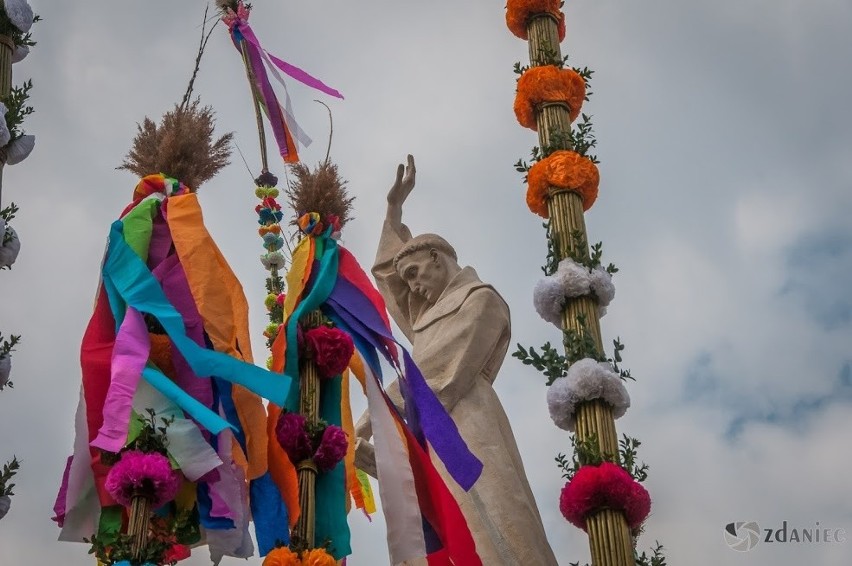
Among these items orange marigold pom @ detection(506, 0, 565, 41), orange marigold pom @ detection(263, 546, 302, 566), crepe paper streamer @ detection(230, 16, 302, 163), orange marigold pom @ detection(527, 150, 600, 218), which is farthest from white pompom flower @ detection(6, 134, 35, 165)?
orange marigold pom @ detection(506, 0, 565, 41)

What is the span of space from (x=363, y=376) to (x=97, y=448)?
77.2 inches

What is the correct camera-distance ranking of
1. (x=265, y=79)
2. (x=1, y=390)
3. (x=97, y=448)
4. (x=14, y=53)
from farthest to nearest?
(x=265, y=79), (x=14, y=53), (x=1, y=390), (x=97, y=448)

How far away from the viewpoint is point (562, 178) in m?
11.5

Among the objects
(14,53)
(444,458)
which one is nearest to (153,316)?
(444,458)

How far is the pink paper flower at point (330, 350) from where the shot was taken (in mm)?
9109

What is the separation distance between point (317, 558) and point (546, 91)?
5278mm

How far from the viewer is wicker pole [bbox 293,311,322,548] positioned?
331 inches

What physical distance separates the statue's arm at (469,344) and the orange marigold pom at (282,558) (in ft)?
9.62

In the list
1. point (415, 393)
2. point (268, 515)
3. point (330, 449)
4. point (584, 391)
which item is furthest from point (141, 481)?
point (584, 391)

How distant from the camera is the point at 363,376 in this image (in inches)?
388

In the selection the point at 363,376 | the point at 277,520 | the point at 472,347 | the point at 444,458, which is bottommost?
the point at 277,520

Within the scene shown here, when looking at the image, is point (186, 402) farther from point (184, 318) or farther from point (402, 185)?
point (402, 185)

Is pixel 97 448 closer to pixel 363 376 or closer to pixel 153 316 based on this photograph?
pixel 153 316

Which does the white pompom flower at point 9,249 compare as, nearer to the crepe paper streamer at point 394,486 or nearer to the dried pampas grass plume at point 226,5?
the crepe paper streamer at point 394,486
